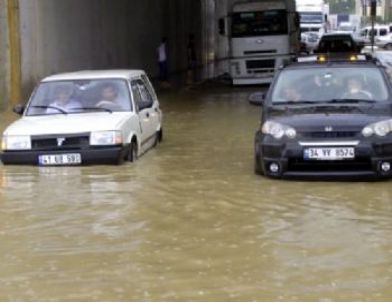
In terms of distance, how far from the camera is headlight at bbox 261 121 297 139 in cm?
960

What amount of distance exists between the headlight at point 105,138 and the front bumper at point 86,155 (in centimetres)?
6

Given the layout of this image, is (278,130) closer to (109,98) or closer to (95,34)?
(109,98)

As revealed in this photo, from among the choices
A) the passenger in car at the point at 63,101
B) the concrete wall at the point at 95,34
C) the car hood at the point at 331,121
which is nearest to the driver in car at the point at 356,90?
the car hood at the point at 331,121

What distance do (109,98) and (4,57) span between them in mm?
8333

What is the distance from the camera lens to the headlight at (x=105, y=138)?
10734 mm

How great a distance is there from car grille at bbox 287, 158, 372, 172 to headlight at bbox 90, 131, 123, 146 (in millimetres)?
2382

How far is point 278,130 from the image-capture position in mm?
9688

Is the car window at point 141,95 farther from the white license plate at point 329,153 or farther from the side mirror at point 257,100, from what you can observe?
the white license plate at point 329,153

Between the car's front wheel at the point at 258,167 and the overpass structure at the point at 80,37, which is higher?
the overpass structure at the point at 80,37

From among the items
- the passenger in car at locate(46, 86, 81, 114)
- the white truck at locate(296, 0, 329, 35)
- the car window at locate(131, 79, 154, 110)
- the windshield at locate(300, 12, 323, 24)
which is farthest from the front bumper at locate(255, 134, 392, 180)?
the windshield at locate(300, 12, 323, 24)

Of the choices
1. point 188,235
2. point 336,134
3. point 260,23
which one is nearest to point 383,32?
point 260,23

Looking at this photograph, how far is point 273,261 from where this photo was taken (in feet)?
21.0

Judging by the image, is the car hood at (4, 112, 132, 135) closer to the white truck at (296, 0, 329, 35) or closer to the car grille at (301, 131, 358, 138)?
the car grille at (301, 131, 358, 138)

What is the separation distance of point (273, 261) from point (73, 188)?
3789 millimetres
